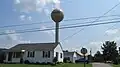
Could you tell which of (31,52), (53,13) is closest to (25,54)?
(31,52)

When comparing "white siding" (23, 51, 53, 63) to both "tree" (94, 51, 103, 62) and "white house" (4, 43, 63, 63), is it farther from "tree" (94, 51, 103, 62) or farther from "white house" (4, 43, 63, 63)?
"tree" (94, 51, 103, 62)

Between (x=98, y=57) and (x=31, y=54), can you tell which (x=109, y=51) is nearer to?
(x=98, y=57)

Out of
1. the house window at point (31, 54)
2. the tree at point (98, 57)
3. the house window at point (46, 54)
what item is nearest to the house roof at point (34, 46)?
the house window at point (31, 54)

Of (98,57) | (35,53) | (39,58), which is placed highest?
(35,53)

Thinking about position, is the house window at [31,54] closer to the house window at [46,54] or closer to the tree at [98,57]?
the house window at [46,54]

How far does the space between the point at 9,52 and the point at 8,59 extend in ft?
5.47

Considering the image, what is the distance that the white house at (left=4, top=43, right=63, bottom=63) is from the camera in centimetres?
4866

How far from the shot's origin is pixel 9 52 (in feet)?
175

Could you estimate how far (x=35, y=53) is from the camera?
4972 cm

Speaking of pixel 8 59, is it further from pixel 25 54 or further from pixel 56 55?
pixel 56 55

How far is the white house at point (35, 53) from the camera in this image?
1916 inches

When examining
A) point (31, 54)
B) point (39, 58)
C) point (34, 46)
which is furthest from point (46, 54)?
point (34, 46)

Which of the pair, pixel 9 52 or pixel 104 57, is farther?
pixel 104 57

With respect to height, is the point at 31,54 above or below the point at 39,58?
above
